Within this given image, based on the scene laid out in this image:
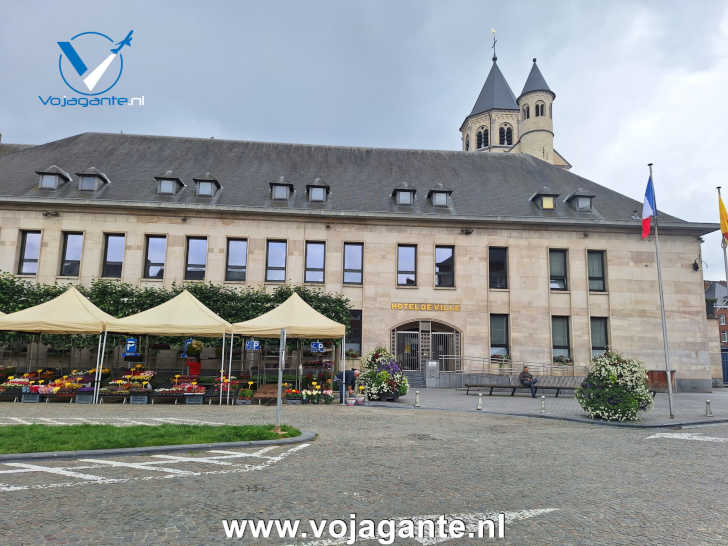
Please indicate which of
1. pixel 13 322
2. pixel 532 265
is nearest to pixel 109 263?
pixel 13 322

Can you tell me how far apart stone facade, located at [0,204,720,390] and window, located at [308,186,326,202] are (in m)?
1.49

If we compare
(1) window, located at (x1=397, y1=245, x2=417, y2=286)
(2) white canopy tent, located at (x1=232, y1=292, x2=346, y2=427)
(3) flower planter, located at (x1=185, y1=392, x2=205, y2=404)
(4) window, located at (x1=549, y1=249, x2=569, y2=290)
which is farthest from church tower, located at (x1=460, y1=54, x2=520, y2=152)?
(3) flower planter, located at (x1=185, y1=392, x2=205, y2=404)

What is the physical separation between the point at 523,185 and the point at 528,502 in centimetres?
2733

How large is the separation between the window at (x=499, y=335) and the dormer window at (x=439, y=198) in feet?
22.3

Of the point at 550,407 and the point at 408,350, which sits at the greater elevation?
the point at 408,350

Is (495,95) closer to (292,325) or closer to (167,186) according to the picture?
(167,186)

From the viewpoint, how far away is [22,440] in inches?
326

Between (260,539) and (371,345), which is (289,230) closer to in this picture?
(371,345)

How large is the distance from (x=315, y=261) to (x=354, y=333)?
4399 millimetres

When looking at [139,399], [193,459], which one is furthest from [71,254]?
[193,459]

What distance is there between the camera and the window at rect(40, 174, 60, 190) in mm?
26188

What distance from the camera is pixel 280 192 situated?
27203 mm

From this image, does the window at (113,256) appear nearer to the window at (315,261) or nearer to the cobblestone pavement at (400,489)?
the window at (315,261)

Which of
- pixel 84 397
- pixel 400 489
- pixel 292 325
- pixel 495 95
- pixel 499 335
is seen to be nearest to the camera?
pixel 400 489
